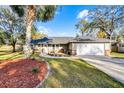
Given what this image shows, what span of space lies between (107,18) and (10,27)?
777 inches

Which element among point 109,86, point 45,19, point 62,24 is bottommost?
point 109,86

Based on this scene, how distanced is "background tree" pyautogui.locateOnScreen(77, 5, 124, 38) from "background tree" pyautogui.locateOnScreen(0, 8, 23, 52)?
14.9 meters

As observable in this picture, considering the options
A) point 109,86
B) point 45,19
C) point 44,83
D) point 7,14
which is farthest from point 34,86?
point 7,14

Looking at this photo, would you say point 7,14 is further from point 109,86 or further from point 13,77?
point 109,86

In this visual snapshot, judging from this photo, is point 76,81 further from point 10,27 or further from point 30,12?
point 10,27

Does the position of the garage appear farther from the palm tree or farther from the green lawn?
the green lawn

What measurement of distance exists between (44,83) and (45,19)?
330 inches

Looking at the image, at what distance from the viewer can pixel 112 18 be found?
32.0 meters

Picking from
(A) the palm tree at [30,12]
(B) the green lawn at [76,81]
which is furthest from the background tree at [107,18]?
(B) the green lawn at [76,81]

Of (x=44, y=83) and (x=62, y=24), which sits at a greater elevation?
Result: (x=62, y=24)

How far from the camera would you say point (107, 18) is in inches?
1280

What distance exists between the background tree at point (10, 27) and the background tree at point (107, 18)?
586 inches
